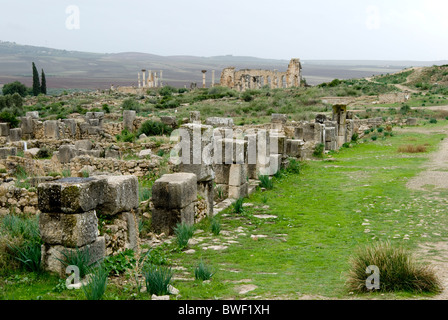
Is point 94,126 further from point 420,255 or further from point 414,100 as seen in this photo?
point 414,100

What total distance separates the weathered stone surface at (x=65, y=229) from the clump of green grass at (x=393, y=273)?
3479 millimetres

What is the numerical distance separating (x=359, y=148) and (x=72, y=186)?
20063 mm

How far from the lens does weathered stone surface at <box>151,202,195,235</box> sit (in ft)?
29.7

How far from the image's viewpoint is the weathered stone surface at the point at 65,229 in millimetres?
6145

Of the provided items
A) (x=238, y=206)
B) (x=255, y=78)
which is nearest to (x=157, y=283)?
(x=238, y=206)

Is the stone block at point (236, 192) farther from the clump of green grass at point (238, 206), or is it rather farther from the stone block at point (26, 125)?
the stone block at point (26, 125)

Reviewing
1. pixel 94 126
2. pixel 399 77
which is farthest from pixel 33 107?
pixel 399 77

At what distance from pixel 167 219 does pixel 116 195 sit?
217 cm

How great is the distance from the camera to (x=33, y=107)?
46.1 meters

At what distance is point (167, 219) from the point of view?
908 cm

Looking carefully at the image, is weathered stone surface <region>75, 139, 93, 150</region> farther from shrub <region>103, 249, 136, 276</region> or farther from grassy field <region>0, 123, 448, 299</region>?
shrub <region>103, 249, 136, 276</region>

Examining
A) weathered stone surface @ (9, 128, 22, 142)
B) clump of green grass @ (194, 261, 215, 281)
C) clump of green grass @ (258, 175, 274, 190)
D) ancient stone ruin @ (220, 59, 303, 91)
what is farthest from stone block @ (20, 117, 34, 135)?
ancient stone ruin @ (220, 59, 303, 91)

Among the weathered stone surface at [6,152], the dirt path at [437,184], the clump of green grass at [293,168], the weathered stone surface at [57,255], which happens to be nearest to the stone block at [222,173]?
the clump of green grass at [293,168]

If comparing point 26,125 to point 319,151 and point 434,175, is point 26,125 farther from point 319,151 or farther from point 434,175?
point 434,175
